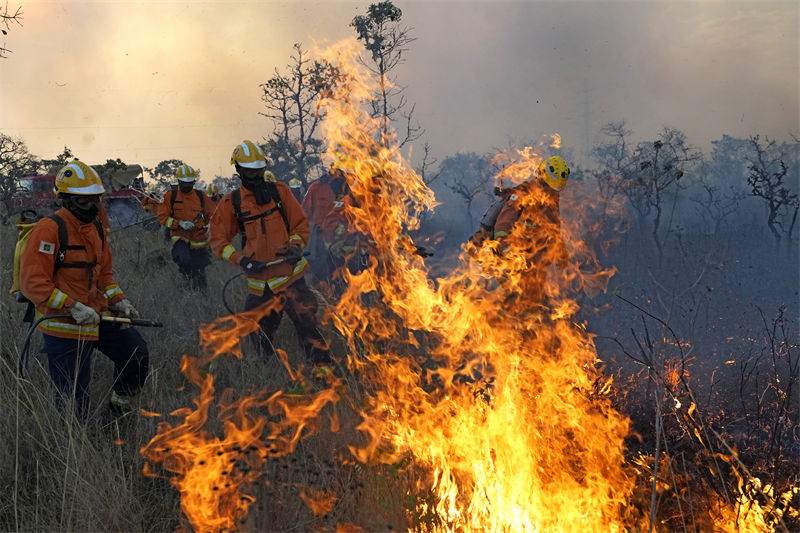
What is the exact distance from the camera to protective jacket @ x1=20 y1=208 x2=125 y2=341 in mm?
3695

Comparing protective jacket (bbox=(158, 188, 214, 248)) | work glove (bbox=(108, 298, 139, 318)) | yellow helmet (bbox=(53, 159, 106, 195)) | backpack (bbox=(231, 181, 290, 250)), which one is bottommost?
work glove (bbox=(108, 298, 139, 318))

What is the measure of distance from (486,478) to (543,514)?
411 millimetres

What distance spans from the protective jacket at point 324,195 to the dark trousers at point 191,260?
6.54 feet

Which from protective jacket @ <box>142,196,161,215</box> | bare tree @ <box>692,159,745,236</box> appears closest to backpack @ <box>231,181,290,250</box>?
protective jacket @ <box>142,196,161,215</box>

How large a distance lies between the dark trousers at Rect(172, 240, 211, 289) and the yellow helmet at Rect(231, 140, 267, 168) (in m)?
3.95

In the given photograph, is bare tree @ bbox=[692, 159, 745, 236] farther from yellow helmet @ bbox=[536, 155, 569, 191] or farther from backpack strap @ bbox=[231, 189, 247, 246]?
backpack strap @ bbox=[231, 189, 247, 246]

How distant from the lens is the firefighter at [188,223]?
843 cm

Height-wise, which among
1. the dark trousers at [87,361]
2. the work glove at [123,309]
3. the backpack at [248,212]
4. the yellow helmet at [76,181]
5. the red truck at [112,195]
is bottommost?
the dark trousers at [87,361]

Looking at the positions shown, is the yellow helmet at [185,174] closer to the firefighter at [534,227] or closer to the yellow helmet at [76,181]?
the yellow helmet at [76,181]

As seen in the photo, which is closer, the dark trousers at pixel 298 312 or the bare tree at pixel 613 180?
the dark trousers at pixel 298 312

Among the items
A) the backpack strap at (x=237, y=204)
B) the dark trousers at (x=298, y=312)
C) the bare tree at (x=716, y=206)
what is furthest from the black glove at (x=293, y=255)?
the bare tree at (x=716, y=206)

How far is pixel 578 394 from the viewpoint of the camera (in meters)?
4.26

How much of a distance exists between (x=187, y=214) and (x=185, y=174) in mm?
694

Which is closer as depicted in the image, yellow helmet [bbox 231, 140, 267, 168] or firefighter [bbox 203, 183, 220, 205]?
yellow helmet [bbox 231, 140, 267, 168]
